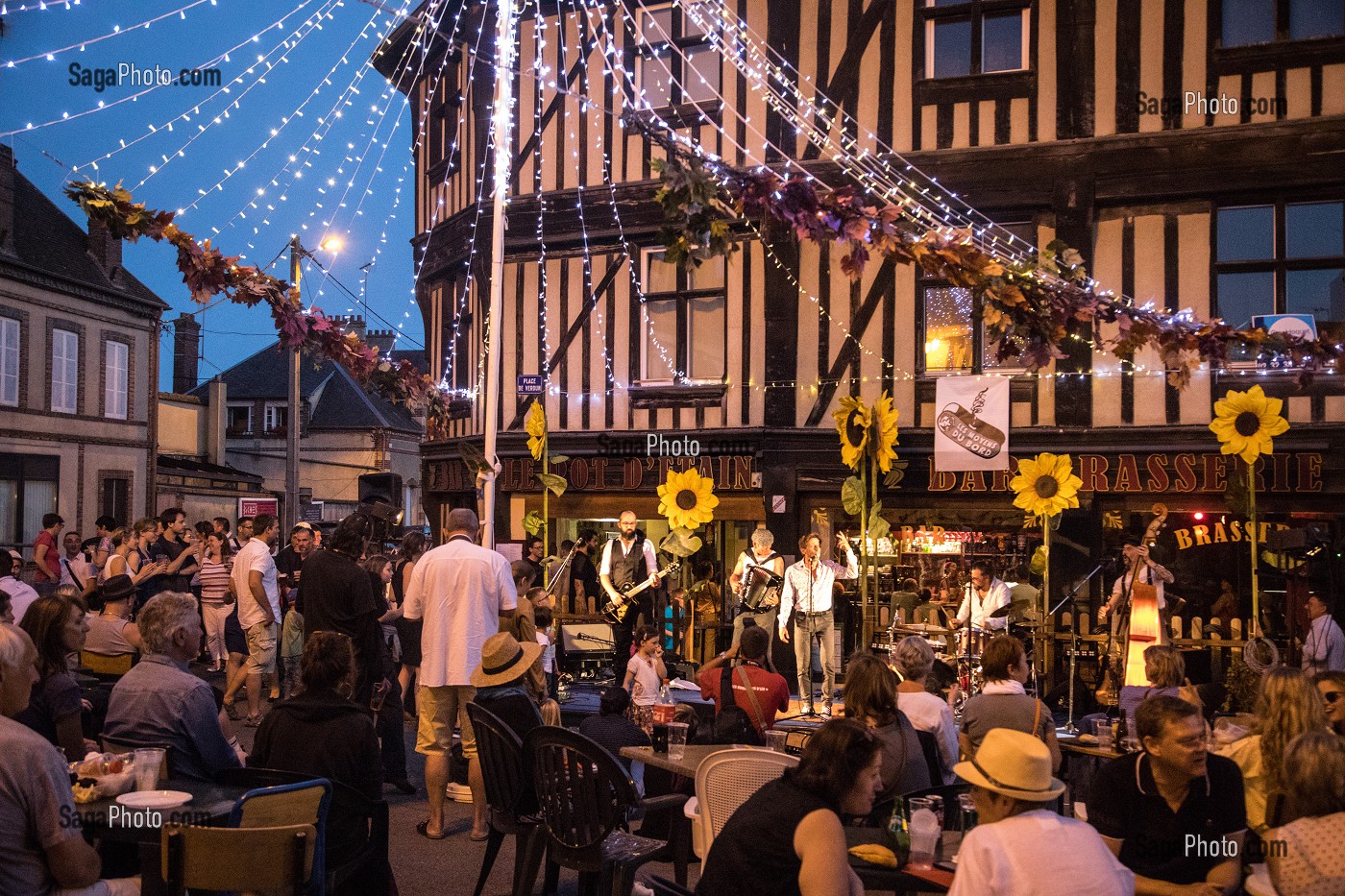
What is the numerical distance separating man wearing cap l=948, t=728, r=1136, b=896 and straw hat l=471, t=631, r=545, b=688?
3.82 meters

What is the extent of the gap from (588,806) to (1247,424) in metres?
8.29

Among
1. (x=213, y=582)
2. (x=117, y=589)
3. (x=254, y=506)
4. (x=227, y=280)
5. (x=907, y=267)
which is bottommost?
(x=213, y=582)

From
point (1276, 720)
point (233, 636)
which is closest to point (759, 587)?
point (233, 636)

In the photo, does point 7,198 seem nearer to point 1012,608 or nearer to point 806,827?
point 1012,608

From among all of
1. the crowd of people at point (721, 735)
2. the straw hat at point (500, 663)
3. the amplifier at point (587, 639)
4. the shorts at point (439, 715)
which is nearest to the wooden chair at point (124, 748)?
the crowd of people at point (721, 735)

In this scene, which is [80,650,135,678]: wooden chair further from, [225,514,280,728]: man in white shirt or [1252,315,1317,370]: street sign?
[1252,315,1317,370]: street sign

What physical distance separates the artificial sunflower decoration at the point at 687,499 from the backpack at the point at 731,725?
5593mm

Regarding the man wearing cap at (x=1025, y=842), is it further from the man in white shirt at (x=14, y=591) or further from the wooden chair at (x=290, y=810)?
the man in white shirt at (x=14, y=591)

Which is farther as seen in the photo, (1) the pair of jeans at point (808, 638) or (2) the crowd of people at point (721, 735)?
(1) the pair of jeans at point (808, 638)

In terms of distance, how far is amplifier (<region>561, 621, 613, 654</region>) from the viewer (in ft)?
42.4

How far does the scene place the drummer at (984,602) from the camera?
11.5 m

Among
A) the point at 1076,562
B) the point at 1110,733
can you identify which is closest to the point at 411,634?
the point at 1110,733

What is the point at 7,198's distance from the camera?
75.7ft

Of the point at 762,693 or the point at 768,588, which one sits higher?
the point at 768,588
